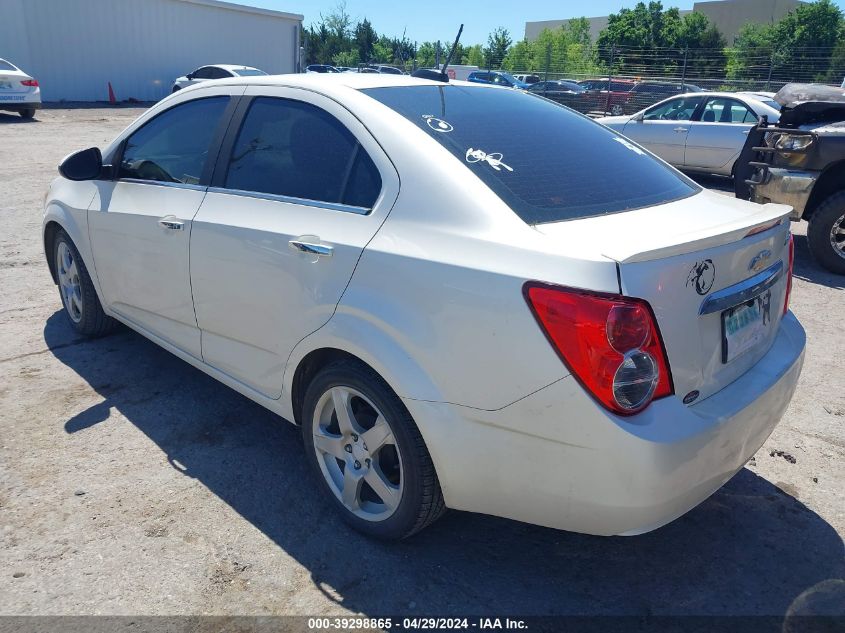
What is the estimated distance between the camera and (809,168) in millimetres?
6609

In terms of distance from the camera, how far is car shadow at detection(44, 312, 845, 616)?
8.09ft

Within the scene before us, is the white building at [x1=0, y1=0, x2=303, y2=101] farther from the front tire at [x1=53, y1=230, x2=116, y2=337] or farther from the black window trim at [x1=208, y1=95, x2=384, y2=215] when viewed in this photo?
the black window trim at [x1=208, y1=95, x2=384, y2=215]

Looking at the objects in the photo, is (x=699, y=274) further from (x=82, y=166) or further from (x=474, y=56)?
(x=474, y=56)

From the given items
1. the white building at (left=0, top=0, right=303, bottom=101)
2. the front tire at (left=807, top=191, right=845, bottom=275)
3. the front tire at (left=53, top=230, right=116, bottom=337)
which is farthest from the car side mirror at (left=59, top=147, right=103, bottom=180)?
the white building at (left=0, top=0, right=303, bottom=101)

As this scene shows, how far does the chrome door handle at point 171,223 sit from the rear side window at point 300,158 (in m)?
0.31

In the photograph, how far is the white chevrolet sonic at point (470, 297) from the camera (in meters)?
2.06

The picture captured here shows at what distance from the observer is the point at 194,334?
3428mm

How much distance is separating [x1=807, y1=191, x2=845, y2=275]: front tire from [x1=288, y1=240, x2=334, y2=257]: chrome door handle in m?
5.79

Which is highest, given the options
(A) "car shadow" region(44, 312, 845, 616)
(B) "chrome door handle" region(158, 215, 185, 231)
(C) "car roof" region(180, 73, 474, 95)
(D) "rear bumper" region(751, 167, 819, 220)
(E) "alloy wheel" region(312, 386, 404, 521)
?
(C) "car roof" region(180, 73, 474, 95)

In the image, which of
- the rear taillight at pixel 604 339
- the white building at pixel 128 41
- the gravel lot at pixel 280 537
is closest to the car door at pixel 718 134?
the gravel lot at pixel 280 537

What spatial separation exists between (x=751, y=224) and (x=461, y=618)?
170cm

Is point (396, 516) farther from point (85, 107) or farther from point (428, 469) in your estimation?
point (85, 107)

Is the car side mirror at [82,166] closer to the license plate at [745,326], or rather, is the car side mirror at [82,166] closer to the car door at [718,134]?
the license plate at [745,326]

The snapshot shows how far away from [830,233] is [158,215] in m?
6.04
